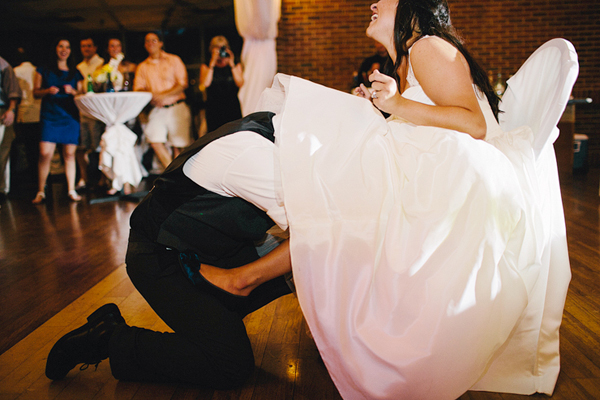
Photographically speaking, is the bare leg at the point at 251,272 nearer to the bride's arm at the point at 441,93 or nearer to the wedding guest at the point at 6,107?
the bride's arm at the point at 441,93

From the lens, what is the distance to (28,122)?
19.4 ft

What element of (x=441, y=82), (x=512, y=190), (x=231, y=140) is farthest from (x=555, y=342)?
(x=231, y=140)

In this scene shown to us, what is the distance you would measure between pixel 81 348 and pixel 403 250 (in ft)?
3.12

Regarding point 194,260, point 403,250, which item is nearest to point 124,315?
point 194,260

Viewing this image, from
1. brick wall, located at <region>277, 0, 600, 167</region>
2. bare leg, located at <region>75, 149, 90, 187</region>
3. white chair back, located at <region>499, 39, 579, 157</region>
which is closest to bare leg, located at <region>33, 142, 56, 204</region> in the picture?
bare leg, located at <region>75, 149, 90, 187</region>

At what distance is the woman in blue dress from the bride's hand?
13.3ft

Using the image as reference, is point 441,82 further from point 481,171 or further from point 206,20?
point 206,20

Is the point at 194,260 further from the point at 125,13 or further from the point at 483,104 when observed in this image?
the point at 125,13

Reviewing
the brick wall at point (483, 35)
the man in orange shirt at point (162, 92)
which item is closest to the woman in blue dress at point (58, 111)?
the man in orange shirt at point (162, 92)

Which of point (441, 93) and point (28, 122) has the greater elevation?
point (441, 93)

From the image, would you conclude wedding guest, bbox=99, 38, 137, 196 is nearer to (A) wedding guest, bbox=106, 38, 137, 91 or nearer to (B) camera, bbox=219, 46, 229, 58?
(A) wedding guest, bbox=106, 38, 137, 91

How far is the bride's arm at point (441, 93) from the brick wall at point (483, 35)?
5.27m

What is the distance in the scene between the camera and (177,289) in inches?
51.0

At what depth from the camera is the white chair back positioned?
1.18 metres
